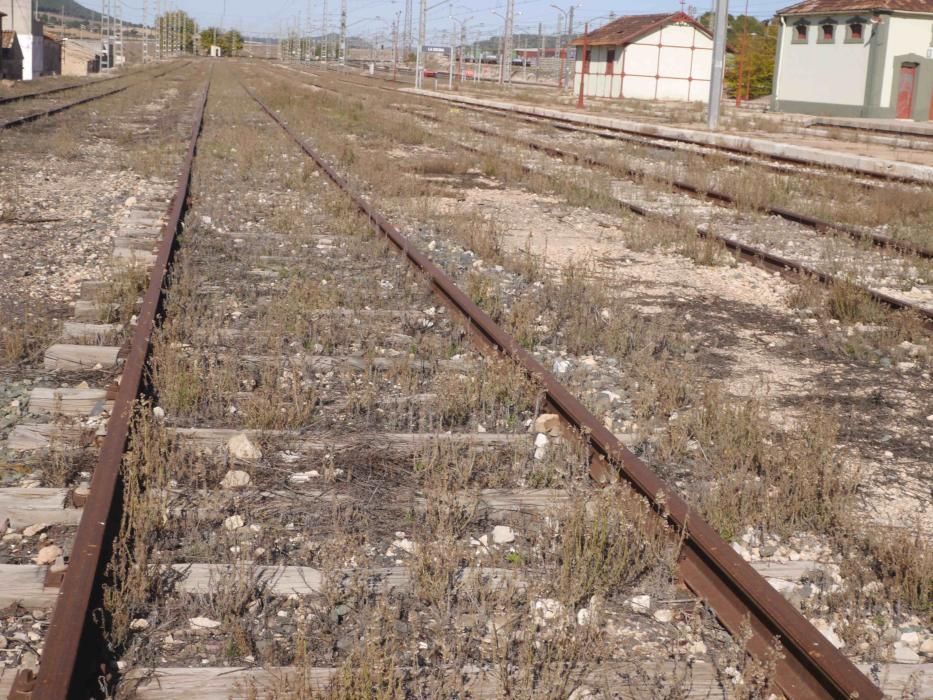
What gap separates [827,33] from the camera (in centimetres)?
4466

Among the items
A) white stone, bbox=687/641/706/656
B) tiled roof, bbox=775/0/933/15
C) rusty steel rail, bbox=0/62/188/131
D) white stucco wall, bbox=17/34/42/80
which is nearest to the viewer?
white stone, bbox=687/641/706/656

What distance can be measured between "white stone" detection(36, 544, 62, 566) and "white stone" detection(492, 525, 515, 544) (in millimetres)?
1624

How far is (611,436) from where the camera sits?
5039mm

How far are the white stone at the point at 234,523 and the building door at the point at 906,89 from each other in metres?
43.5

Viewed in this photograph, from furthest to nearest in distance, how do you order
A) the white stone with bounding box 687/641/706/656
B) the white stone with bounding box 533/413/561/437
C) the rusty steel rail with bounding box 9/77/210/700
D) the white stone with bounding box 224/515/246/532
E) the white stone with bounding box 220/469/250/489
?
the white stone with bounding box 533/413/561/437
the white stone with bounding box 220/469/250/489
the white stone with bounding box 224/515/246/532
the white stone with bounding box 687/641/706/656
the rusty steel rail with bounding box 9/77/210/700

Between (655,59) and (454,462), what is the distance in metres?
59.6

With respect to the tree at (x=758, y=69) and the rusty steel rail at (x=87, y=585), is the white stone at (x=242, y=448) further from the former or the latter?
the tree at (x=758, y=69)

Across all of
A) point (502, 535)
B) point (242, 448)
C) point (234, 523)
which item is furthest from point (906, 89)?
point (234, 523)

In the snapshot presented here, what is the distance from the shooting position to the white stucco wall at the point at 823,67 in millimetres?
43281

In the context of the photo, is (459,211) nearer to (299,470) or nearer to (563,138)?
(299,470)

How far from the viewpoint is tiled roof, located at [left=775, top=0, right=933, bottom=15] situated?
41219 millimetres

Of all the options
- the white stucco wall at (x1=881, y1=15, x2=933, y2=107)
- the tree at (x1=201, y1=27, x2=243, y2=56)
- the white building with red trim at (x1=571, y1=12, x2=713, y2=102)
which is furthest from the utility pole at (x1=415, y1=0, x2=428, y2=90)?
the tree at (x1=201, y1=27, x2=243, y2=56)

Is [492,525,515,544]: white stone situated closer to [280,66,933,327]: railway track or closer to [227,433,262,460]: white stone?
[227,433,262,460]: white stone

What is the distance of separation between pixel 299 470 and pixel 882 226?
10965mm
